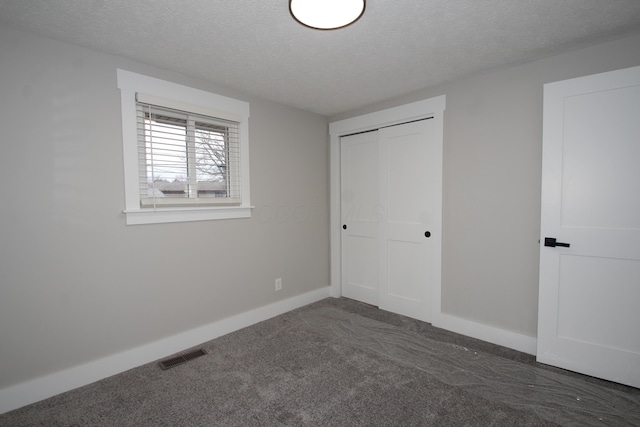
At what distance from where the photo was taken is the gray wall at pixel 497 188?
2.47 meters

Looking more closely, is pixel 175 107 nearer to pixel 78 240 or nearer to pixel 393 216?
pixel 78 240

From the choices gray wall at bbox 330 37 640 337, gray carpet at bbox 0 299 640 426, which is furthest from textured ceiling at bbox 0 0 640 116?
gray carpet at bbox 0 299 640 426

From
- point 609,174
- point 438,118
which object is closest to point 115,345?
point 438,118

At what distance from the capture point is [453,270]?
2977mm

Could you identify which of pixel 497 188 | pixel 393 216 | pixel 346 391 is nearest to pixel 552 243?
pixel 497 188

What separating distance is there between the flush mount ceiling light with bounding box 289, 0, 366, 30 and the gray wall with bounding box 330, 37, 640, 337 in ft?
5.71

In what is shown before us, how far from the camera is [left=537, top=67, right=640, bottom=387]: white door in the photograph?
2.05 m

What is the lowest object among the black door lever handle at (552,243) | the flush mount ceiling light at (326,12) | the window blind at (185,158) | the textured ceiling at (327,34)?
the black door lever handle at (552,243)

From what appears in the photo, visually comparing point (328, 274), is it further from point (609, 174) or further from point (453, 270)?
point (609, 174)

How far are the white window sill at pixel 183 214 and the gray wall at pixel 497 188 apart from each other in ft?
6.94

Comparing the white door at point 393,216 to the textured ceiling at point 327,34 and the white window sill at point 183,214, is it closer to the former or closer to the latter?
the textured ceiling at point 327,34

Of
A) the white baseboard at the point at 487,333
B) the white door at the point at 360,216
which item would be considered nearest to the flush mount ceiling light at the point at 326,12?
the white door at the point at 360,216

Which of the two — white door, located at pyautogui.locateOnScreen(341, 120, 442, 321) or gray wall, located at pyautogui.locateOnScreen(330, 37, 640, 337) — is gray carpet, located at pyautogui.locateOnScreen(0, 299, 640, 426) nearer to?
gray wall, located at pyautogui.locateOnScreen(330, 37, 640, 337)

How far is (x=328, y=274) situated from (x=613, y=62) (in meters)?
3.38
